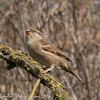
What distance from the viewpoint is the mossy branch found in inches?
120

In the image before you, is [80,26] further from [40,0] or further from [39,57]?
[39,57]

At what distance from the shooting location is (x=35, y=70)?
3.35 m

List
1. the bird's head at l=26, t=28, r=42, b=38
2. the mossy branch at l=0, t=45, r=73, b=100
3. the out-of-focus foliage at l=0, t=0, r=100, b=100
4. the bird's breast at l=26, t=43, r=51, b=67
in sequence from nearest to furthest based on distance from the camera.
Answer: the mossy branch at l=0, t=45, r=73, b=100
the bird's breast at l=26, t=43, r=51, b=67
the bird's head at l=26, t=28, r=42, b=38
the out-of-focus foliage at l=0, t=0, r=100, b=100

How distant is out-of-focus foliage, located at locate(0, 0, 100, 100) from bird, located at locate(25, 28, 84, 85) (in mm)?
1706

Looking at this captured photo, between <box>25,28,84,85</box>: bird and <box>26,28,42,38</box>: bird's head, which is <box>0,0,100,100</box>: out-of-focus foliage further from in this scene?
<box>25,28,84,85</box>: bird

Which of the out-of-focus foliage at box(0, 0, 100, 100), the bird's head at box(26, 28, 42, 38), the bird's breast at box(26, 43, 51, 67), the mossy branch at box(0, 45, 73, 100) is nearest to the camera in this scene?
the mossy branch at box(0, 45, 73, 100)

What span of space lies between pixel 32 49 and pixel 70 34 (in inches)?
158

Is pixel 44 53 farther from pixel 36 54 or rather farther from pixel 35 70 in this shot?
pixel 35 70

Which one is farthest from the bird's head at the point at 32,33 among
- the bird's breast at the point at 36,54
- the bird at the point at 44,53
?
the bird's breast at the point at 36,54

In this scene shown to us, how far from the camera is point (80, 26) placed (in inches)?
348

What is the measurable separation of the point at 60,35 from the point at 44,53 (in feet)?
13.3

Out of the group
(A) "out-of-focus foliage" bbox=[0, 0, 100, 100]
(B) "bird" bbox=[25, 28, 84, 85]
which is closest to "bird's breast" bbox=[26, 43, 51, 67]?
(B) "bird" bbox=[25, 28, 84, 85]

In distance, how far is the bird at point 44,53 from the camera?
4090 mm

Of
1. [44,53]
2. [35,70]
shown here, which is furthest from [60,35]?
[35,70]
